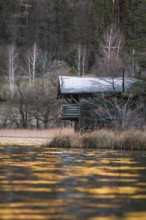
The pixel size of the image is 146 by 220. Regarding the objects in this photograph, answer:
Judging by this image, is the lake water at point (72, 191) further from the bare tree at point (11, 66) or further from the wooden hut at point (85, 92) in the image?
the bare tree at point (11, 66)

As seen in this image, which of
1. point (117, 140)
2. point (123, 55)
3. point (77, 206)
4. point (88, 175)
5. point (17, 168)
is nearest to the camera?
A: point (77, 206)

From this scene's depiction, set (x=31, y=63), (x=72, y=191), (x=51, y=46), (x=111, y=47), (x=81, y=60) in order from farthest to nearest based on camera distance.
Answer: (x=51, y=46) → (x=81, y=60) → (x=31, y=63) → (x=111, y=47) → (x=72, y=191)

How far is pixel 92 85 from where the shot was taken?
41406 millimetres

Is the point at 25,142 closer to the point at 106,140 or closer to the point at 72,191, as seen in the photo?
the point at 106,140

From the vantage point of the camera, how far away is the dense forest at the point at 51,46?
63.9 metres

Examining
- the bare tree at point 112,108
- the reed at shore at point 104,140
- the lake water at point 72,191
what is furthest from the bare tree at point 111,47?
the lake water at point 72,191

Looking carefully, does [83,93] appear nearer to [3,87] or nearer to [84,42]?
[3,87]

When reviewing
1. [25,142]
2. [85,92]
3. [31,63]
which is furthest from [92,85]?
[31,63]

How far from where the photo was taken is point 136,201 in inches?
396

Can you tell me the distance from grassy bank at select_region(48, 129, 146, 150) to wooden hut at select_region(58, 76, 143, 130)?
485 inches

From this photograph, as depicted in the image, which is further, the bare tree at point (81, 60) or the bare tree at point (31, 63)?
the bare tree at point (81, 60)

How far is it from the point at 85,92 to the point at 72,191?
2955 centimetres

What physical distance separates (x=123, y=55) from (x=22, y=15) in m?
28.2

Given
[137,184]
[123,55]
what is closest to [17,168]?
[137,184]
